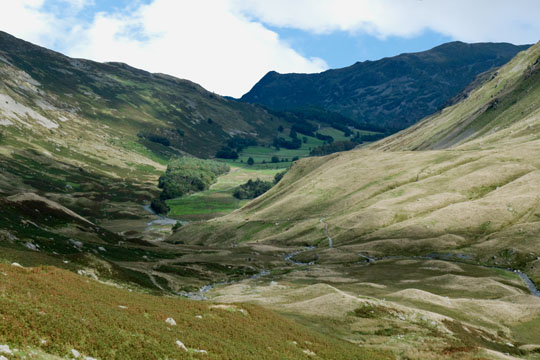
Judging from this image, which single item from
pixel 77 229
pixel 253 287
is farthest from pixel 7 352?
pixel 77 229

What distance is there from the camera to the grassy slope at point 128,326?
25.8 meters

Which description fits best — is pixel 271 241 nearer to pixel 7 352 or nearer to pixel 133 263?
pixel 133 263

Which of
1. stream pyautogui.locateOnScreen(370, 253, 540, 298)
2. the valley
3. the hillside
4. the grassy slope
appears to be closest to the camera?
→ the grassy slope

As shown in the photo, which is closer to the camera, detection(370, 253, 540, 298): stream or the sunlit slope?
detection(370, 253, 540, 298): stream

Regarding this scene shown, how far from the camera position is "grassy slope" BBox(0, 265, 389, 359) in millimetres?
25797

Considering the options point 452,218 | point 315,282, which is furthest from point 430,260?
point 315,282

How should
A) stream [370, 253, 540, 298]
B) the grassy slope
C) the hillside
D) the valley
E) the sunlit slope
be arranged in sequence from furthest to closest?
the sunlit slope → stream [370, 253, 540, 298] → the hillside → the valley → the grassy slope

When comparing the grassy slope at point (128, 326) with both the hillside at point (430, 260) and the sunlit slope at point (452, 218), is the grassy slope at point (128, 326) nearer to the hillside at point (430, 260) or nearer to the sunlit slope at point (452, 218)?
the hillside at point (430, 260)

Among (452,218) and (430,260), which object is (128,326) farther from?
(452,218)

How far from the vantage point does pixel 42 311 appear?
28125 mm

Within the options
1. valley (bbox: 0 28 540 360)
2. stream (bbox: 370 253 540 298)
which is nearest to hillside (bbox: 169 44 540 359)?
stream (bbox: 370 253 540 298)

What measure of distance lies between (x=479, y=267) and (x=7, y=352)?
390 ft

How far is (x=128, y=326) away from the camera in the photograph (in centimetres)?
3156

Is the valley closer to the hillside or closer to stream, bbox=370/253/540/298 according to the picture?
the hillside
